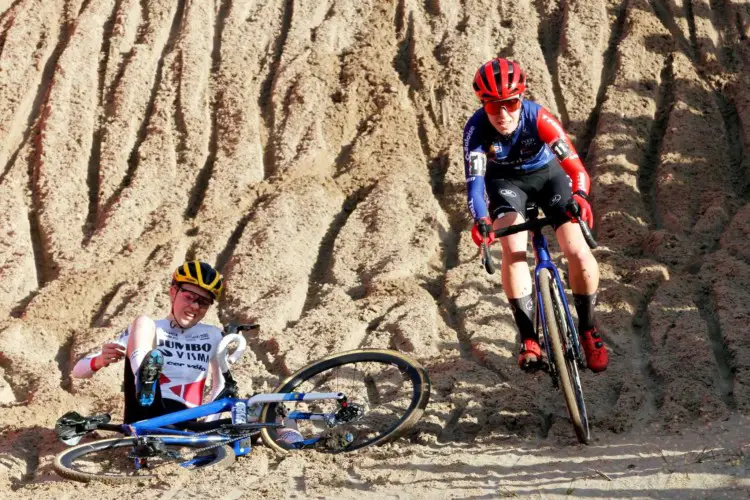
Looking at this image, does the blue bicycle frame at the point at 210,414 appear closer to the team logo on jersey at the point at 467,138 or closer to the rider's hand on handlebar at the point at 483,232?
the rider's hand on handlebar at the point at 483,232

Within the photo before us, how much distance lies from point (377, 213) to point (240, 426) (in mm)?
3495

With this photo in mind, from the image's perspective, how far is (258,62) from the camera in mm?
11234

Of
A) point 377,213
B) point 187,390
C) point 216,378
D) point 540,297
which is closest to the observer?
point 540,297

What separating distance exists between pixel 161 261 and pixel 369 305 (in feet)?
7.36

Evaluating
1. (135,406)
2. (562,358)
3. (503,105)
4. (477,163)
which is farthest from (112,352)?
(503,105)

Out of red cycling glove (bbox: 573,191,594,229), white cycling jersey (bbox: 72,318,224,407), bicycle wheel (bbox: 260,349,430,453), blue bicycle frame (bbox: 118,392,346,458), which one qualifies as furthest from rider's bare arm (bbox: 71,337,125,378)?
red cycling glove (bbox: 573,191,594,229)

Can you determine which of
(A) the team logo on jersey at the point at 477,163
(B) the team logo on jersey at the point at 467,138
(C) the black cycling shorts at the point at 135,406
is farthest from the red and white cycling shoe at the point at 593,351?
(C) the black cycling shorts at the point at 135,406

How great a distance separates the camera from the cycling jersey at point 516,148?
6.19 meters

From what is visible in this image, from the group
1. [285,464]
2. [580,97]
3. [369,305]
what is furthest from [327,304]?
[580,97]

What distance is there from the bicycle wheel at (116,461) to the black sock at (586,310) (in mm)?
2451

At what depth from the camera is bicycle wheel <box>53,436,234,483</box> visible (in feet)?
19.3

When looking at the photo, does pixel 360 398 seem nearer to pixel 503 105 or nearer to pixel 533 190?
pixel 533 190

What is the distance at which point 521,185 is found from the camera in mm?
6434

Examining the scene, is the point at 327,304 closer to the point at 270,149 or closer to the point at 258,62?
the point at 270,149
